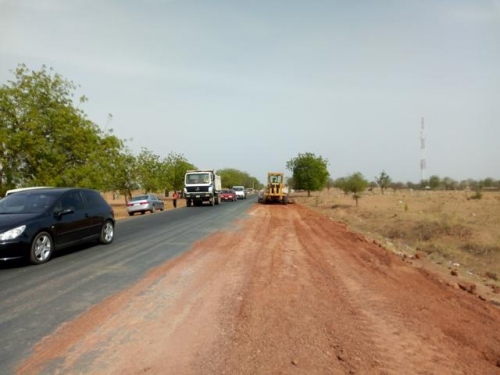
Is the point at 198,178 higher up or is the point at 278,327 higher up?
the point at 198,178

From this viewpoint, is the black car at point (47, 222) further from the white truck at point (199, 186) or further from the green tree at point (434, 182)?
the green tree at point (434, 182)

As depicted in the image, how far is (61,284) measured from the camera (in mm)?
6691

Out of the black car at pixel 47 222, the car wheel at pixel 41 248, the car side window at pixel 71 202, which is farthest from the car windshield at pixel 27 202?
the car wheel at pixel 41 248

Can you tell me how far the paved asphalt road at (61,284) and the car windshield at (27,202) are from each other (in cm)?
121

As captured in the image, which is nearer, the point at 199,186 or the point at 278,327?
the point at 278,327

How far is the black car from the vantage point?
319 inches

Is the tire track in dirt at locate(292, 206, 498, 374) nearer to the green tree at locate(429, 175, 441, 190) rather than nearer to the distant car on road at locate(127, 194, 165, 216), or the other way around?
the distant car on road at locate(127, 194, 165, 216)

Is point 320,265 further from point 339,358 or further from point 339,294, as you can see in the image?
point 339,358

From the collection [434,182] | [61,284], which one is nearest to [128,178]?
[61,284]

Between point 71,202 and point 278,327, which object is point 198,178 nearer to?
point 71,202

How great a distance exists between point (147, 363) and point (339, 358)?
5.96 ft

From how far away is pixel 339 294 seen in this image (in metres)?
6.21

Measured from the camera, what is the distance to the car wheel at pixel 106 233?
11.3m

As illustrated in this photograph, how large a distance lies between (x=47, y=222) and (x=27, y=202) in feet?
3.09
